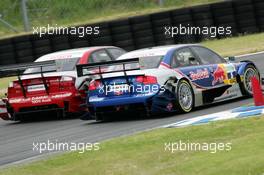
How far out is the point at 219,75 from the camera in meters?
14.4

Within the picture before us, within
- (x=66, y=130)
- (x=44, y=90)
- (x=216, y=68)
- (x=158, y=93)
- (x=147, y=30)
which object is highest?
(x=147, y=30)

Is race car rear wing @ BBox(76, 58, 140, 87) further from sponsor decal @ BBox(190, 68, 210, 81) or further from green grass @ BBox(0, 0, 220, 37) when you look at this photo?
green grass @ BBox(0, 0, 220, 37)

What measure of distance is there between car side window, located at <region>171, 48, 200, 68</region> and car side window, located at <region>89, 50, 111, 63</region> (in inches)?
89.0

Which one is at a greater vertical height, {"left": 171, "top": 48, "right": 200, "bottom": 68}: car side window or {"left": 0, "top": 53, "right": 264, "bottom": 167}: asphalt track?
{"left": 171, "top": 48, "right": 200, "bottom": 68}: car side window

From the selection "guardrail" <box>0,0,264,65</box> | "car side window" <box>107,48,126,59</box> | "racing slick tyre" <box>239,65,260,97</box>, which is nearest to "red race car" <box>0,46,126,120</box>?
"car side window" <box>107,48,126,59</box>

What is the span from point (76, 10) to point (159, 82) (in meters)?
19.5

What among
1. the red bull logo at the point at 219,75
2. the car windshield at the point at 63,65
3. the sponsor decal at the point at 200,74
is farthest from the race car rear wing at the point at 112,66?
the red bull logo at the point at 219,75

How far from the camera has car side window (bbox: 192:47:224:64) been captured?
571 inches

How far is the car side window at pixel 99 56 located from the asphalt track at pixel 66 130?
174cm

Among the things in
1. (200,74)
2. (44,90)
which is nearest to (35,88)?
(44,90)

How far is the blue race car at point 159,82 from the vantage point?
13117 mm

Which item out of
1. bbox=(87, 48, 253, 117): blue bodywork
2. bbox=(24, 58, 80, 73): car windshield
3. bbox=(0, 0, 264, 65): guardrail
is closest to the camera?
bbox=(87, 48, 253, 117): blue bodywork

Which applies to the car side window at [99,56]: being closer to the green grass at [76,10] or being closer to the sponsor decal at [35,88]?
the sponsor decal at [35,88]

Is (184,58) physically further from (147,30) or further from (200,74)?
(147,30)
